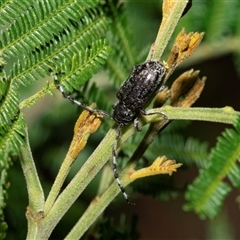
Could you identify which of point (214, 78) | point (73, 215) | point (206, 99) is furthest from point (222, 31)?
point (206, 99)

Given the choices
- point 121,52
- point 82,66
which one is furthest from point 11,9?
A: point 121,52

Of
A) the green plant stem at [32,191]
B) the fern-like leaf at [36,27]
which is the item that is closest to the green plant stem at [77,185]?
the green plant stem at [32,191]

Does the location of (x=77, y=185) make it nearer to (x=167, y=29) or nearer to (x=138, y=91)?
→ (x=138, y=91)

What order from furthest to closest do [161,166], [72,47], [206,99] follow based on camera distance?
1. [206,99]
2. [72,47]
3. [161,166]

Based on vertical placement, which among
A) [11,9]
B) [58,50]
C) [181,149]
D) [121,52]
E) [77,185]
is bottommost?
[181,149]

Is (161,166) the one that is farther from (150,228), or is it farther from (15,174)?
(150,228)

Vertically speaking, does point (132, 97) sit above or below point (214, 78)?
above
